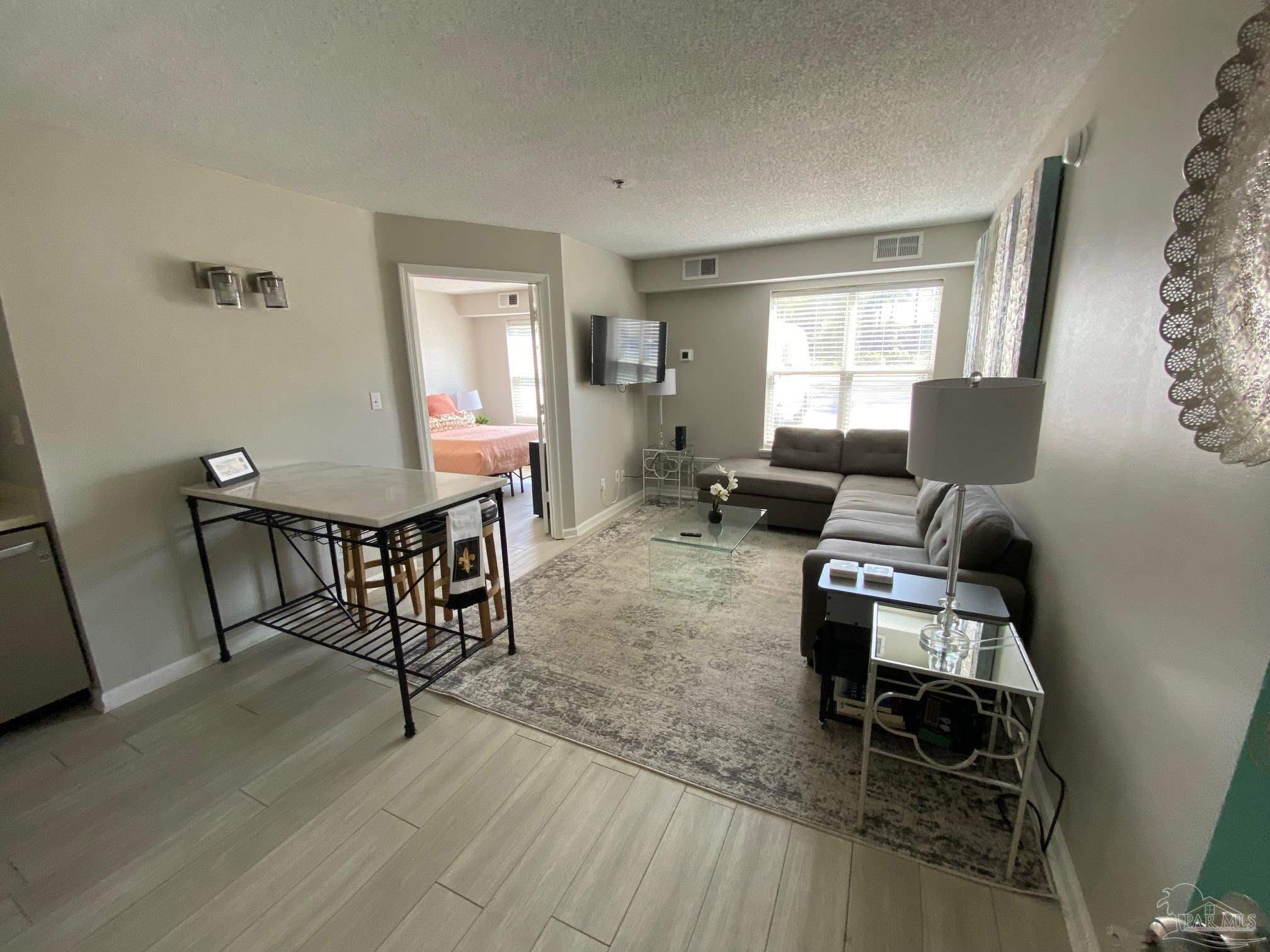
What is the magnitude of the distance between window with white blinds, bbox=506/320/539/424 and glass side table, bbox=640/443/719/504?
2.72 metres

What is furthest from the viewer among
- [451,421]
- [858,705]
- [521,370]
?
[521,370]

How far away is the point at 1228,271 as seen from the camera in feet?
2.48

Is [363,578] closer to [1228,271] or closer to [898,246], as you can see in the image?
[1228,271]

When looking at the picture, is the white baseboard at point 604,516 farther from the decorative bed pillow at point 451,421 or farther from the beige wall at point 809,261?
the decorative bed pillow at point 451,421

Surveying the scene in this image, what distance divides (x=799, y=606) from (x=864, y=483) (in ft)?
5.22

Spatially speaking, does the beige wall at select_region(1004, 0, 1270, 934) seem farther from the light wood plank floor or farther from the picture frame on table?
the picture frame on table

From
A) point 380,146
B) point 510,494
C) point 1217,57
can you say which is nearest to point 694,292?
point 510,494

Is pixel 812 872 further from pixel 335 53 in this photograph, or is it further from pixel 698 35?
pixel 335 53

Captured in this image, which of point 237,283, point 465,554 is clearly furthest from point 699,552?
point 237,283

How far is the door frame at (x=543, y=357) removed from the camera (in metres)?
3.31

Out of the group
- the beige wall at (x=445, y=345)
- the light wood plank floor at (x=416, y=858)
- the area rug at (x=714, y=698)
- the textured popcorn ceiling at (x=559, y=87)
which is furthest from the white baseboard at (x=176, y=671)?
the beige wall at (x=445, y=345)

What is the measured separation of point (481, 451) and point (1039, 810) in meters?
4.97

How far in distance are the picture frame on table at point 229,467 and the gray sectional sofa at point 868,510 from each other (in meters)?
2.73

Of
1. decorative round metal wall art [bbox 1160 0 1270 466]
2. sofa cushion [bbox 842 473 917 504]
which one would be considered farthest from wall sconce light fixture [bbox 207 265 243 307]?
sofa cushion [bbox 842 473 917 504]
